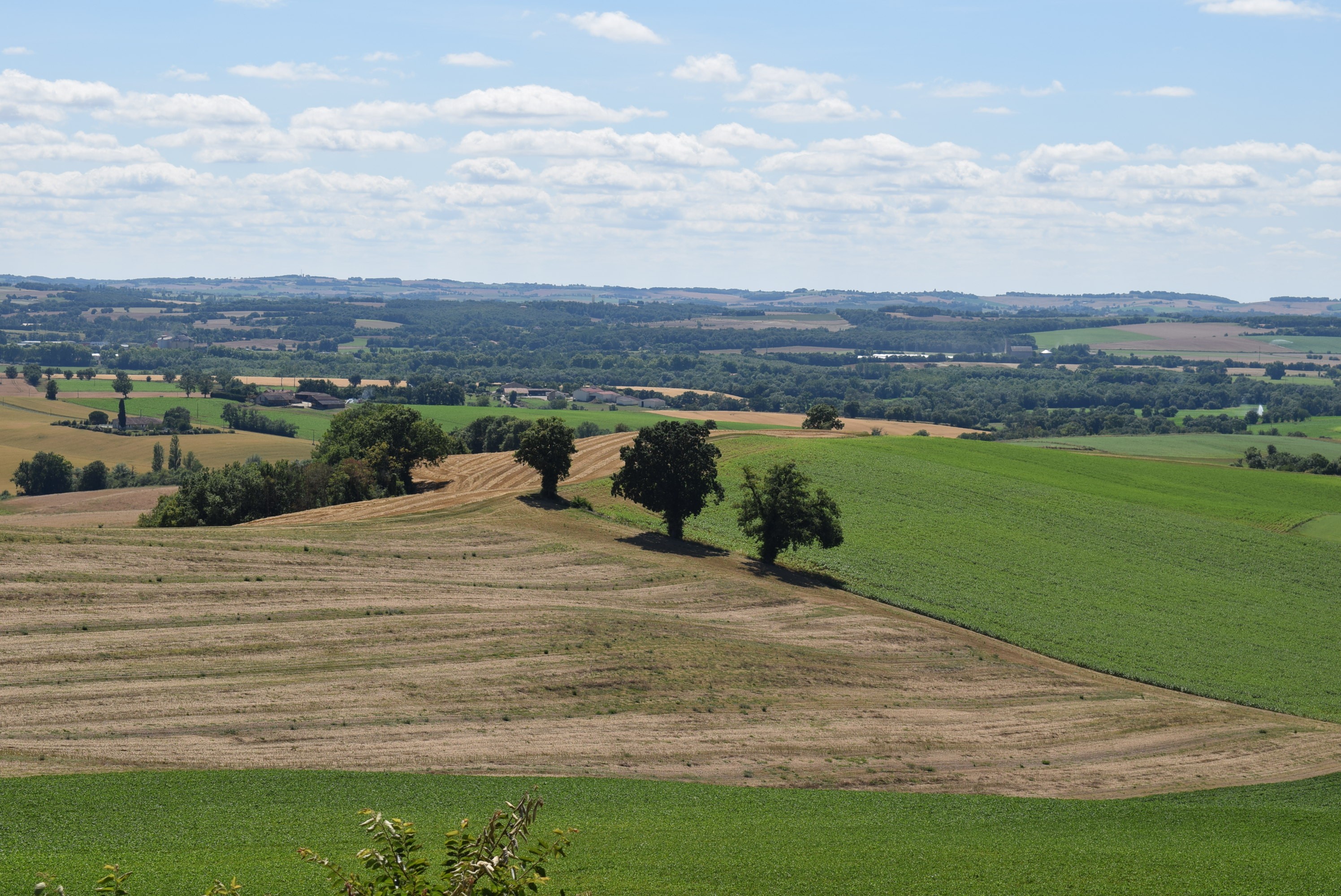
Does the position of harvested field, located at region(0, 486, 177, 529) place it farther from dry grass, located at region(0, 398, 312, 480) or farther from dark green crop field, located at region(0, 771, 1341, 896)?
dark green crop field, located at region(0, 771, 1341, 896)

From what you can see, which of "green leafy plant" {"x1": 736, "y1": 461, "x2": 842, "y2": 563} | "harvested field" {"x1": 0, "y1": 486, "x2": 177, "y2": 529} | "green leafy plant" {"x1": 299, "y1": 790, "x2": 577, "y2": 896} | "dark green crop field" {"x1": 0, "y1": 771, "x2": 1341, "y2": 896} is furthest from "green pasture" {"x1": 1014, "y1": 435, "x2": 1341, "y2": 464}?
"green leafy plant" {"x1": 299, "y1": 790, "x2": 577, "y2": 896}

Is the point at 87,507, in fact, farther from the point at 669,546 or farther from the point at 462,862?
the point at 462,862

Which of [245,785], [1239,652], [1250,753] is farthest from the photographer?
[1239,652]

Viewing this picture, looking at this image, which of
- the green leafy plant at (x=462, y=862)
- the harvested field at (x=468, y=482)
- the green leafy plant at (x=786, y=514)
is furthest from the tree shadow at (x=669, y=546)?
the green leafy plant at (x=462, y=862)

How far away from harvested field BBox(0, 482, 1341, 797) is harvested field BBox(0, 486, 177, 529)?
27.3 m

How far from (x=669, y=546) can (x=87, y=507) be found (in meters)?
65.9

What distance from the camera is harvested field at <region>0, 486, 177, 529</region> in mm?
93812

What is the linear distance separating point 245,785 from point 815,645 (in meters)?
36.5

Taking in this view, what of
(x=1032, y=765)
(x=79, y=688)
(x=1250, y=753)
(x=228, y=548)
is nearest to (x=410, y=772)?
(x=79, y=688)

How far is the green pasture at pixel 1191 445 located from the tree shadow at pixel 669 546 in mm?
79417

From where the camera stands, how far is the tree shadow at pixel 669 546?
268 ft

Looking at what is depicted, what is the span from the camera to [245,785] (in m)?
35.5

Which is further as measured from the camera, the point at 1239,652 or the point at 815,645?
the point at 1239,652

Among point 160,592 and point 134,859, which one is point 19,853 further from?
point 160,592
